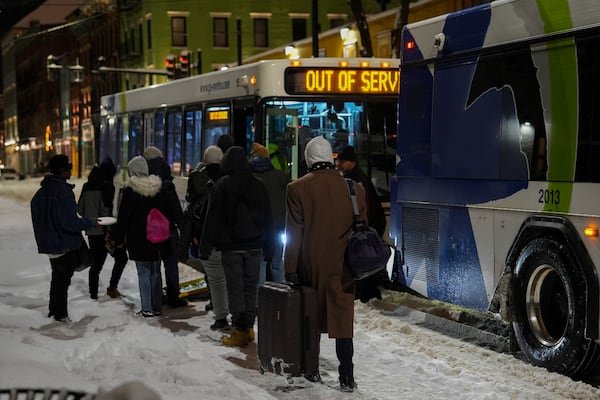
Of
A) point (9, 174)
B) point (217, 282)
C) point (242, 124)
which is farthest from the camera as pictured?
point (9, 174)

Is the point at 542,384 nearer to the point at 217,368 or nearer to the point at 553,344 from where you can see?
the point at 553,344

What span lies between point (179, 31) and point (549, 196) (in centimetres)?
5879

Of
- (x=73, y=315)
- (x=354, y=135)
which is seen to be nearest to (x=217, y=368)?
(x=73, y=315)

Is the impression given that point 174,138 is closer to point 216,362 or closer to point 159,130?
point 159,130

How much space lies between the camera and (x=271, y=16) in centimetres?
6588

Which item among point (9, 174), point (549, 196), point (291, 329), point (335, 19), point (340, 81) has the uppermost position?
point (335, 19)

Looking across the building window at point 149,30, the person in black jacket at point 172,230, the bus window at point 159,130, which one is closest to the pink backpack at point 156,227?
the person in black jacket at point 172,230

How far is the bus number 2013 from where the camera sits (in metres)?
7.84

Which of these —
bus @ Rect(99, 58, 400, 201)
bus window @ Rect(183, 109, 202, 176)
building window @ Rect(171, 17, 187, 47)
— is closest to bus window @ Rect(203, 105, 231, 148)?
bus window @ Rect(183, 109, 202, 176)

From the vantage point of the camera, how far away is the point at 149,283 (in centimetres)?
1059

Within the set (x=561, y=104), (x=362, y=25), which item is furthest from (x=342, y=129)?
(x=362, y=25)

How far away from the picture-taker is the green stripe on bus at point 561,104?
25.3 feet

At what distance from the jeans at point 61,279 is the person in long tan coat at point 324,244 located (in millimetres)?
3763

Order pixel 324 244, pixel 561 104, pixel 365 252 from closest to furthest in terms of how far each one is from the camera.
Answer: pixel 365 252 < pixel 324 244 < pixel 561 104
